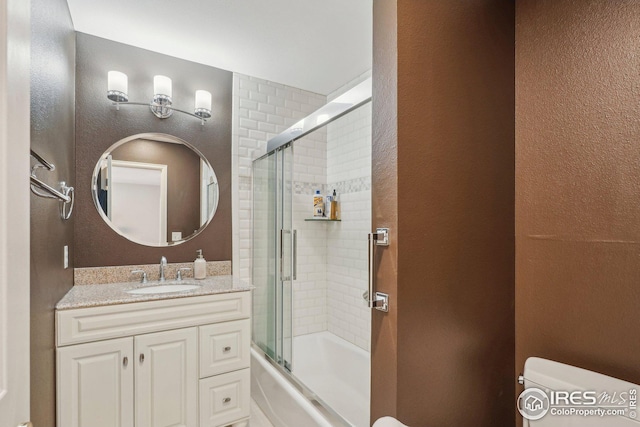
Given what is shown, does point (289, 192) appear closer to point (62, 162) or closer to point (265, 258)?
point (265, 258)

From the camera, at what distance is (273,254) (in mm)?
2387

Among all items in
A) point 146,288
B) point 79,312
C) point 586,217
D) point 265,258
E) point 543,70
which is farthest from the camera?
point 265,258

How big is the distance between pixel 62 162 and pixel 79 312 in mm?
775

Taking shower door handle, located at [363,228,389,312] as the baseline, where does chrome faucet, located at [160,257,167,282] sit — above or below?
below

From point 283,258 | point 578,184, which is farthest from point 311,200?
point 578,184

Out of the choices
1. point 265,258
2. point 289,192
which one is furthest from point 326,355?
point 289,192

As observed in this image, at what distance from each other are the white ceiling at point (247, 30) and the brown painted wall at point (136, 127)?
0.33ft

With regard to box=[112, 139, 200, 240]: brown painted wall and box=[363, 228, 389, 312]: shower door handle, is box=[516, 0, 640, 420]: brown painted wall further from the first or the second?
box=[112, 139, 200, 240]: brown painted wall

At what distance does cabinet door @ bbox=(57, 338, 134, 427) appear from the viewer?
4.86ft

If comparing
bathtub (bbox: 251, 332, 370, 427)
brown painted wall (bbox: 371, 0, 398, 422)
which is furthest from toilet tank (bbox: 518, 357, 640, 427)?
bathtub (bbox: 251, 332, 370, 427)

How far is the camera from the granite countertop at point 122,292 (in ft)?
5.17

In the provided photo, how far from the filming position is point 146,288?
80.0 inches

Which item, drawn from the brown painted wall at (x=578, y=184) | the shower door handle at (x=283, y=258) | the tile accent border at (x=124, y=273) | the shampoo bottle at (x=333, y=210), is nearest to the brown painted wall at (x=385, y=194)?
the brown painted wall at (x=578, y=184)

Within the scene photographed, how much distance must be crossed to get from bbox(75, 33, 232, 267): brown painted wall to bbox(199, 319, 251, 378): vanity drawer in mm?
677
